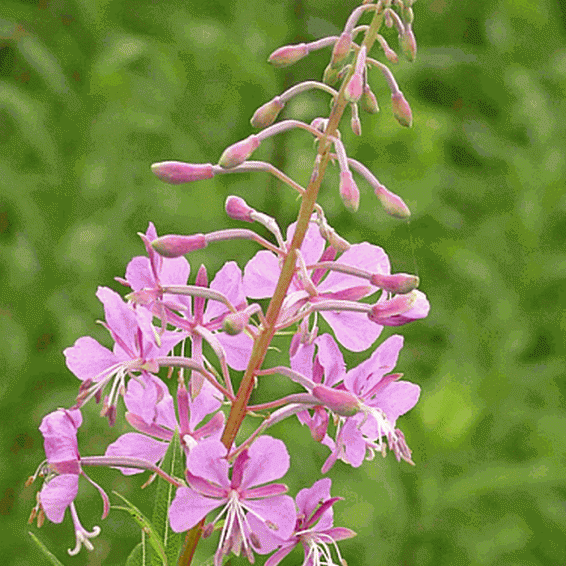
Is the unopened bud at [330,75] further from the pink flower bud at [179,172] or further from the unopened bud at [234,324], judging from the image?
the unopened bud at [234,324]

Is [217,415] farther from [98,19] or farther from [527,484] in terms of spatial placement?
[98,19]

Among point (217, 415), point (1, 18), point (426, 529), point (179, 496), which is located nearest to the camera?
point (179, 496)

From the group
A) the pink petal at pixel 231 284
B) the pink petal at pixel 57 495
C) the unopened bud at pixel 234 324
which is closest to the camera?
the unopened bud at pixel 234 324

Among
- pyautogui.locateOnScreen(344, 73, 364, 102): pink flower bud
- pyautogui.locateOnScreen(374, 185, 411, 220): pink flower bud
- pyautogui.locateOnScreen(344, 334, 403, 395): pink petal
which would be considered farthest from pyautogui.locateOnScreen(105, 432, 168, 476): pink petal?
pyautogui.locateOnScreen(344, 73, 364, 102): pink flower bud

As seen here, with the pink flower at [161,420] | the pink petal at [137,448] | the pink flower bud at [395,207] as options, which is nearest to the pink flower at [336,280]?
the pink flower bud at [395,207]

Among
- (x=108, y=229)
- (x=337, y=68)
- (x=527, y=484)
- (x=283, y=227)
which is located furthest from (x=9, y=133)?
(x=337, y=68)

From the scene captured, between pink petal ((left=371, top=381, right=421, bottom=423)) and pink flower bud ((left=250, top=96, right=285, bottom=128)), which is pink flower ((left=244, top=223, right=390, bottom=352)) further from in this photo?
pink flower bud ((left=250, top=96, right=285, bottom=128))

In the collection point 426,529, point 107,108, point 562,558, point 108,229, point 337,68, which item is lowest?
point 562,558
